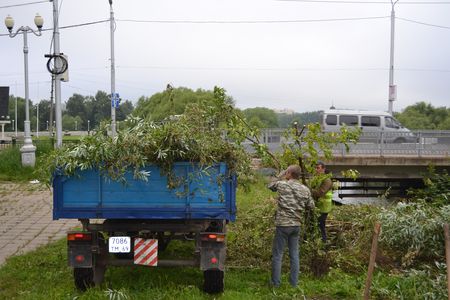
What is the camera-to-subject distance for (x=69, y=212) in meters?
5.26

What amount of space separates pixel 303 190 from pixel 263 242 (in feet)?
5.44

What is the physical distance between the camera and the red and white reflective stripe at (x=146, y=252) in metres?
5.32

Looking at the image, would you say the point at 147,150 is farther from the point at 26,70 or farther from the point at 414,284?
the point at 26,70

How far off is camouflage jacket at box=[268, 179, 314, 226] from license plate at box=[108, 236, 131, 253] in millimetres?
1743

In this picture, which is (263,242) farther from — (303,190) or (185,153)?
(185,153)

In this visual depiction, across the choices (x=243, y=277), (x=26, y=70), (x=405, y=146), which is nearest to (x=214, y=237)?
(x=243, y=277)

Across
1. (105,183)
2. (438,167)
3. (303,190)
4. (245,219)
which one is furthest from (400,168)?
(105,183)

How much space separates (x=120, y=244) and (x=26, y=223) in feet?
18.4

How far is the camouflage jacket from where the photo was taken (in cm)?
580

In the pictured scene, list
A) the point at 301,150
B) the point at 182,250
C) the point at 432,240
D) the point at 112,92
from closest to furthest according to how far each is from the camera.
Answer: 1. the point at 432,240
2. the point at 301,150
3. the point at 182,250
4. the point at 112,92

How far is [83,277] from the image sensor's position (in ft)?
18.4

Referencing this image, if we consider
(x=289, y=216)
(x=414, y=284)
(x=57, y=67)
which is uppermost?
(x=57, y=67)

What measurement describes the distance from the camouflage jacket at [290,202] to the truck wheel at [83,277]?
221 cm

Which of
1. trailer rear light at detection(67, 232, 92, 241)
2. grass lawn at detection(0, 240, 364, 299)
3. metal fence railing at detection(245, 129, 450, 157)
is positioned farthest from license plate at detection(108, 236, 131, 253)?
metal fence railing at detection(245, 129, 450, 157)
